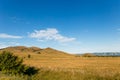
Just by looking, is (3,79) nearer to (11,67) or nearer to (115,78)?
(115,78)

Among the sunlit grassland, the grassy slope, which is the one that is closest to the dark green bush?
the sunlit grassland

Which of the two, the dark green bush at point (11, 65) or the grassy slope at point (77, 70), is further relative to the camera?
the dark green bush at point (11, 65)

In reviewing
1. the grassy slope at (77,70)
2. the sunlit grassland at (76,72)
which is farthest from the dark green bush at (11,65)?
the grassy slope at (77,70)

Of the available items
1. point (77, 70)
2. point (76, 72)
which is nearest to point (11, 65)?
point (76, 72)

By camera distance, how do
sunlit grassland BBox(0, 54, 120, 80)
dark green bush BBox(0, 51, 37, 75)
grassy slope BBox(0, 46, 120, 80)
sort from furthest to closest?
dark green bush BBox(0, 51, 37, 75)
grassy slope BBox(0, 46, 120, 80)
sunlit grassland BBox(0, 54, 120, 80)

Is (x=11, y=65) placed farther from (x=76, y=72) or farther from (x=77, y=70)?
(x=77, y=70)

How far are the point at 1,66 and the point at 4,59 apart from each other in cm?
129

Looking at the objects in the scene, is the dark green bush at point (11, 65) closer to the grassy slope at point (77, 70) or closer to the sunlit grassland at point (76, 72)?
the sunlit grassland at point (76, 72)

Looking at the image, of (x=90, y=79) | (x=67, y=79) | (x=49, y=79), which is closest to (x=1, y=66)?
(x=49, y=79)

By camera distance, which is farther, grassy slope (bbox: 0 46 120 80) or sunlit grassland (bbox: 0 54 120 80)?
grassy slope (bbox: 0 46 120 80)

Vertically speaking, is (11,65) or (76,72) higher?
(11,65)

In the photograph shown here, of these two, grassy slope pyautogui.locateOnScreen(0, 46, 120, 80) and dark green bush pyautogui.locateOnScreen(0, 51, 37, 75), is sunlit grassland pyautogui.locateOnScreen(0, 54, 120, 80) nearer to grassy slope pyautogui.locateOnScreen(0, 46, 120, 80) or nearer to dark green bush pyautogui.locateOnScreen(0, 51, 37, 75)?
grassy slope pyautogui.locateOnScreen(0, 46, 120, 80)

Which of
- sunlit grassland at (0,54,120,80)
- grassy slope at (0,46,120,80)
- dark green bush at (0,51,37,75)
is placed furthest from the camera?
dark green bush at (0,51,37,75)

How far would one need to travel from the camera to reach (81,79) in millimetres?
17219
